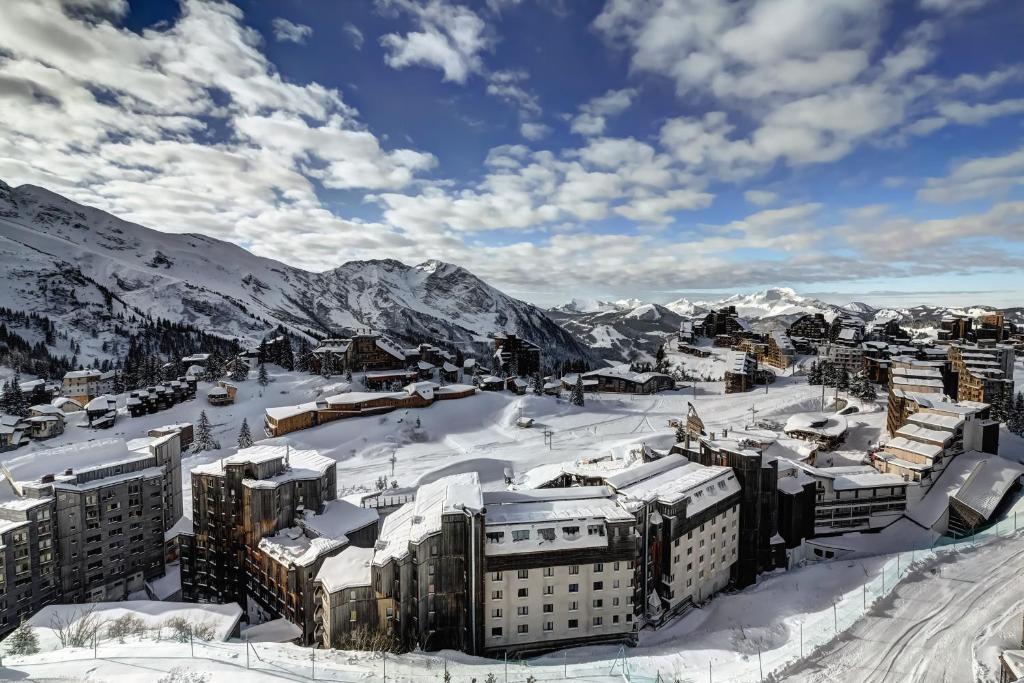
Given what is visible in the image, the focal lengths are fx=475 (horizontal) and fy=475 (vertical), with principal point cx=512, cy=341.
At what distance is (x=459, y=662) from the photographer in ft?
90.7

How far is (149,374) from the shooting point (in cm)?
10162

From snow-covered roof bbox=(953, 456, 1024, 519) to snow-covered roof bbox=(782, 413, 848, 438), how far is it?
14.5 metres

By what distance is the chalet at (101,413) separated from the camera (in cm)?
7762

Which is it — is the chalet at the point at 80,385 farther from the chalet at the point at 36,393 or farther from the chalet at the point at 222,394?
the chalet at the point at 222,394

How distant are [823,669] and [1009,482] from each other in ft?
133

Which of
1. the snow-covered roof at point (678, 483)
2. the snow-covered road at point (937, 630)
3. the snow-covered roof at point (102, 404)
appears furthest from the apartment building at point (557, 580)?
the snow-covered roof at point (102, 404)

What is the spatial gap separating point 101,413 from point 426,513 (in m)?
76.6

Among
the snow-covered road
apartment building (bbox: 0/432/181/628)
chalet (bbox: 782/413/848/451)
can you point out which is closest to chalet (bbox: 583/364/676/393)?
Answer: chalet (bbox: 782/413/848/451)

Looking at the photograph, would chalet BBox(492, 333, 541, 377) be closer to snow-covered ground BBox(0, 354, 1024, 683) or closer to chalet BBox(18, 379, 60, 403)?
snow-covered ground BBox(0, 354, 1024, 683)

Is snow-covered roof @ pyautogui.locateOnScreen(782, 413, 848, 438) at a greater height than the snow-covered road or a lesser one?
greater

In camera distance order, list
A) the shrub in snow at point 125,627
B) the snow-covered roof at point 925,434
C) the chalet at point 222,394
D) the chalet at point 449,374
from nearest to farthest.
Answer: the shrub in snow at point 125,627, the snow-covered roof at point 925,434, the chalet at point 222,394, the chalet at point 449,374

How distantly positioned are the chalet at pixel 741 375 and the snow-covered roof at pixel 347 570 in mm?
88970

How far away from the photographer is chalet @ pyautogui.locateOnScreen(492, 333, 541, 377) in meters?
134

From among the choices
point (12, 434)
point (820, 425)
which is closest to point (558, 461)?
point (820, 425)
